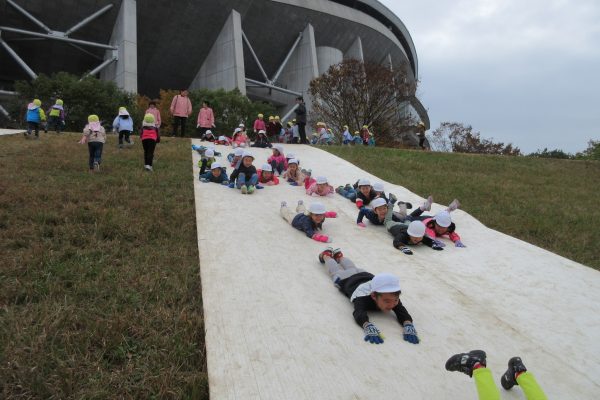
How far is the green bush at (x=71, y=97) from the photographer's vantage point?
20062mm

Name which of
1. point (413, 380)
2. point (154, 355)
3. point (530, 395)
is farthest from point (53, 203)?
point (530, 395)

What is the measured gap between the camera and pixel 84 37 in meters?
30.1

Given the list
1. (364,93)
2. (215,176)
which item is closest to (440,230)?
(215,176)

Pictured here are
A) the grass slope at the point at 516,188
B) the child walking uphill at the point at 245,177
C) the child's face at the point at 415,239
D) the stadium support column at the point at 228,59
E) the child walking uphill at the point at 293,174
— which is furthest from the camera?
the stadium support column at the point at 228,59

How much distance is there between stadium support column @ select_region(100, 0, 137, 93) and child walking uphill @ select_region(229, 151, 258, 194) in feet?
67.5

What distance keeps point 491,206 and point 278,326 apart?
7.40m

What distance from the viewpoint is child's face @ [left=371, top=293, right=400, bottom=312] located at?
160 inches

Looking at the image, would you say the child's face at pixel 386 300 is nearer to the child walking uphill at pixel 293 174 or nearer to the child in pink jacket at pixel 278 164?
the child walking uphill at pixel 293 174

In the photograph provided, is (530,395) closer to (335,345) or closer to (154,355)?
(335,345)

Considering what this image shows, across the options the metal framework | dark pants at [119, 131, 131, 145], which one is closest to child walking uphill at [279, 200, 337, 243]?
dark pants at [119, 131, 131, 145]

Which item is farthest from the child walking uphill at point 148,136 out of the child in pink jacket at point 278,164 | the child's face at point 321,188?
the child's face at point 321,188

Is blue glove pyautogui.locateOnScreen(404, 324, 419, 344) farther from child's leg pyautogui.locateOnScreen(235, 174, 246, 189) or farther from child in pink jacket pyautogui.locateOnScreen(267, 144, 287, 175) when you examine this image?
child in pink jacket pyautogui.locateOnScreen(267, 144, 287, 175)

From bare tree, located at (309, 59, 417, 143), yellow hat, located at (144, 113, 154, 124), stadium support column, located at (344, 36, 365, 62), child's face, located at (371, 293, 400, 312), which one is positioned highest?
stadium support column, located at (344, 36, 365, 62)

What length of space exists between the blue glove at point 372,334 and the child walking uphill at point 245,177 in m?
5.51
